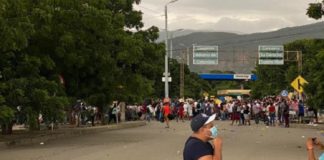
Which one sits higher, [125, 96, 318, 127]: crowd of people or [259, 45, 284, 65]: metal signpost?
[259, 45, 284, 65]: metal signpost

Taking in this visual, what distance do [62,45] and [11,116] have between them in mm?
4972

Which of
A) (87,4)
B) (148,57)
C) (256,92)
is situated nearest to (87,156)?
(87,4)

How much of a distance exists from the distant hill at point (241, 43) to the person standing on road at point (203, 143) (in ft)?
95.3

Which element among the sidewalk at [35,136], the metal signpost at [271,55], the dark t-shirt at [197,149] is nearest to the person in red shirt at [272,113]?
the sidewalk at [35,136]

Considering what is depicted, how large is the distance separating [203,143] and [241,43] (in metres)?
138

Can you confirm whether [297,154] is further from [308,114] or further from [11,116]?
[308,114]

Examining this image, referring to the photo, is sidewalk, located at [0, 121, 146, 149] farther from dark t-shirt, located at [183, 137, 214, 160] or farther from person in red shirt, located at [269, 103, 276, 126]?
dark t-shirt, located at [183, 137, 214, 160]

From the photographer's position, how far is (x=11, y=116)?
2083cm

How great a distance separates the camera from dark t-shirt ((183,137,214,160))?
6.24 metres

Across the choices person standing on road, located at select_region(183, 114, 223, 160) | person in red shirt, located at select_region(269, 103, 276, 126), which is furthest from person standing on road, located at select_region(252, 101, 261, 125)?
person standing on road, located at select_region(183, 114, 223, 160)

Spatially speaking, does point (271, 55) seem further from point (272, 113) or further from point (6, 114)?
point (6, 114)

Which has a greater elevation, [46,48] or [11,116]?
[46,48]

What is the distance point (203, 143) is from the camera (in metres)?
6.32

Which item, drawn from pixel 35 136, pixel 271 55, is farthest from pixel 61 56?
pixel 271 55
